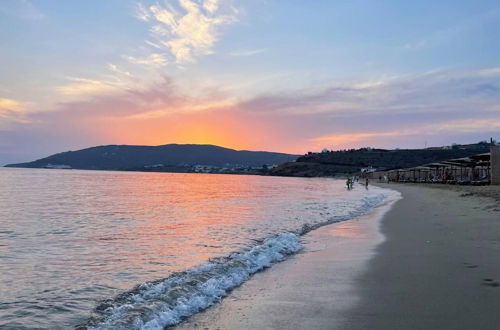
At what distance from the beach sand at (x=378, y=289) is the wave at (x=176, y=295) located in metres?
0.25

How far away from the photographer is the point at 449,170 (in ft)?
173

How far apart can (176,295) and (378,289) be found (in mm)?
2862

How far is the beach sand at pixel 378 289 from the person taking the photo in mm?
4707

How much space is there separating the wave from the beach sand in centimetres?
25

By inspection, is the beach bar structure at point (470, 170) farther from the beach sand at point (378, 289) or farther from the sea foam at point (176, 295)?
the sea foam at point (176, 295)

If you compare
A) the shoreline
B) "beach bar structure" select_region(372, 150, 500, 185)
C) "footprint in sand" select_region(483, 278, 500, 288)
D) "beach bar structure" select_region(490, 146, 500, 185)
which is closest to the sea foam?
the shoreline

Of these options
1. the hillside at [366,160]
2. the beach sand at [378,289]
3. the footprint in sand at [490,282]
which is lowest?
the beach sand at [378,289]

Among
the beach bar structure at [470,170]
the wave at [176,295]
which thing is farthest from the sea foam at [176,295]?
the beach bar structure at [470,170]

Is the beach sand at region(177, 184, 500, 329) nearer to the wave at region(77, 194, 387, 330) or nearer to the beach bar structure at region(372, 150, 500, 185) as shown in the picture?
the wave at region(77, 194, 387, 330)

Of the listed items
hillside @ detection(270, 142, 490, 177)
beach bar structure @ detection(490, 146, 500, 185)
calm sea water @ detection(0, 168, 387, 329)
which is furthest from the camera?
hillside @ detection(270, 142, 490, 177)

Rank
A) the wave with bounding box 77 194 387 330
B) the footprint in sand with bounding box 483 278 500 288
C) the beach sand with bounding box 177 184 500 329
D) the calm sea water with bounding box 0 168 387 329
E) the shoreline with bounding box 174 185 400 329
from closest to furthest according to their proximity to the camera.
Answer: the beach sand with bounding box 177 184 500 329 → the shoreline with bounding box 174 185 400 329 → the wave with bounding box 77 194 387 330 → the calm sea water with bounding box 0 168 387 329 → the footprint in sand with bounding box 483 278 500 288

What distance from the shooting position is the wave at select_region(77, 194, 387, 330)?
5.09 m

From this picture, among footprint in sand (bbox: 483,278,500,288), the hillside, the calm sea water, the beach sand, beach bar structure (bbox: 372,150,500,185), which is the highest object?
the hillside

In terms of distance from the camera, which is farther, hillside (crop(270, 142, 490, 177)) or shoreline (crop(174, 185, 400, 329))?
hillside (crop(270, 142, 490, 177))
